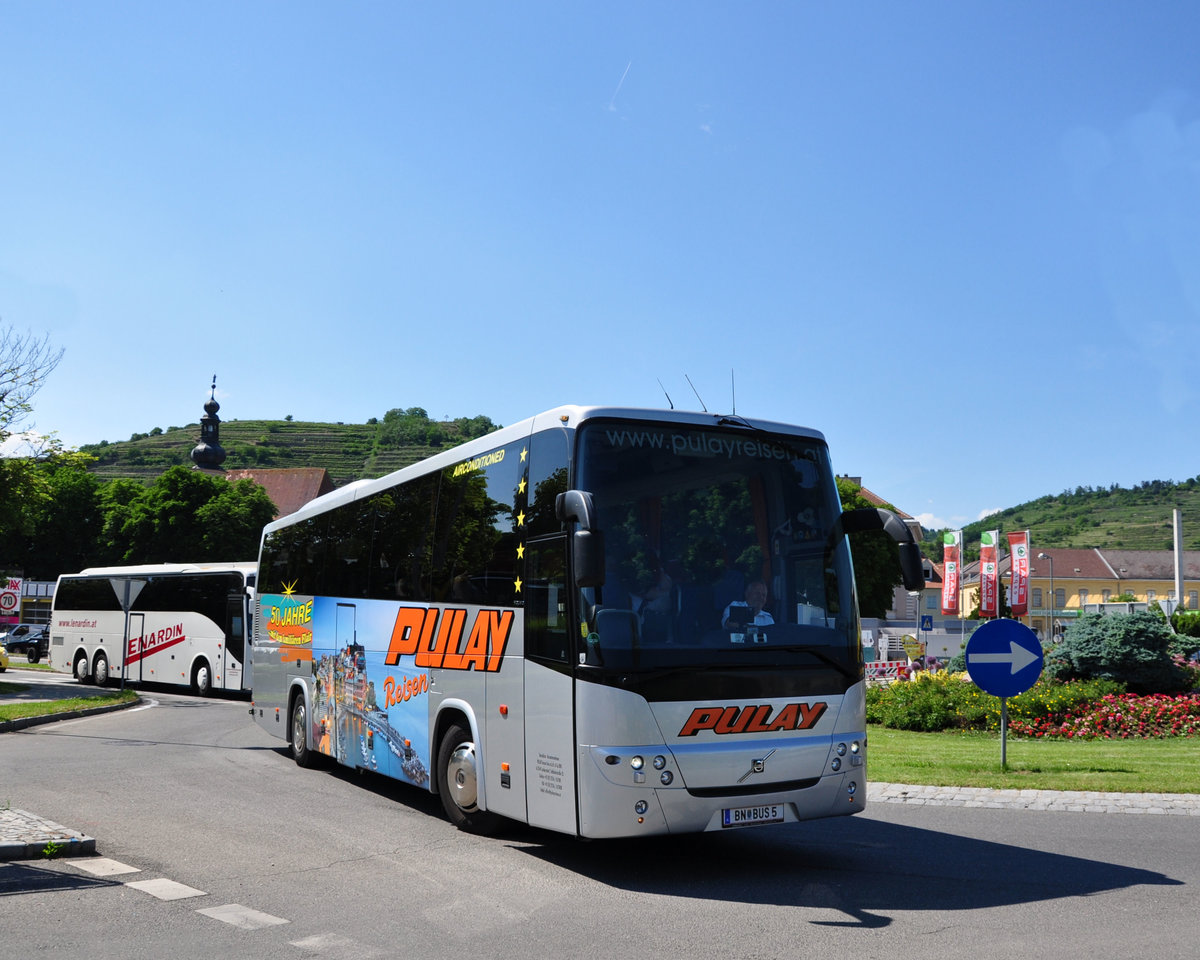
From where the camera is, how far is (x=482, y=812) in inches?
363

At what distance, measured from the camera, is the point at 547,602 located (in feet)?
26.3

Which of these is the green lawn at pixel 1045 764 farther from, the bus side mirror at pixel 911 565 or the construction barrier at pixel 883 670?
the construction barrier at pixel 883 670

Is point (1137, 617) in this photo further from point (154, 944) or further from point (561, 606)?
point (154, 944)

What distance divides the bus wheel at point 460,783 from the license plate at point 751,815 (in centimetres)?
237

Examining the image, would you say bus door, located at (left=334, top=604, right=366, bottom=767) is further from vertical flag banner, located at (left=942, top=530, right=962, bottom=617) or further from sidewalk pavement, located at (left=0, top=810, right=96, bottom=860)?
vertical flag banner, located at (left=942, top=530, right=962, bottom=617)

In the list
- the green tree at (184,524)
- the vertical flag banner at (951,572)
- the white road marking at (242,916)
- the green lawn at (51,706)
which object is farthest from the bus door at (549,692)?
the green tree at (184,524)

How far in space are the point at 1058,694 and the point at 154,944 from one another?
50.1ft

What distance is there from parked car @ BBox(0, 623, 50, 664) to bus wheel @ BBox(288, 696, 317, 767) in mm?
48165

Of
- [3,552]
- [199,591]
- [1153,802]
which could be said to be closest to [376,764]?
[1153,802]

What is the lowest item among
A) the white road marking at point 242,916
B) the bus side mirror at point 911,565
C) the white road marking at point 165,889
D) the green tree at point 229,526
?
the white road marking at point 165,889

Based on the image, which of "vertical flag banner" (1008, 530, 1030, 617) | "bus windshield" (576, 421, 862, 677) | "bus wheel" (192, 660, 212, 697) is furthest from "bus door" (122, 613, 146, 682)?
"vertical flag banner" (1008, 530, 1030, 617)

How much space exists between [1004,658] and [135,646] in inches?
1090

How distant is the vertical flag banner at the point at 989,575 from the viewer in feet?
160

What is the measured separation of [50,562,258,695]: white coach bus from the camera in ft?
95.7
